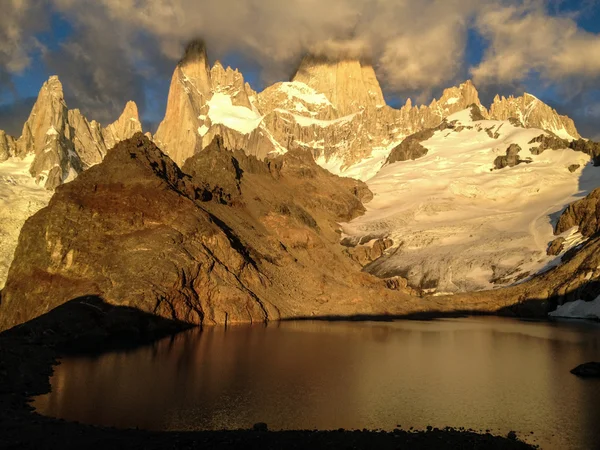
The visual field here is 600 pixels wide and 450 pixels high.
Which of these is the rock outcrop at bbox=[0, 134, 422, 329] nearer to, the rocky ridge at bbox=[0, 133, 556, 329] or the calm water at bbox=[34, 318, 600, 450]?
the rocky ridge at bbox=[0, 133, 556, 329]

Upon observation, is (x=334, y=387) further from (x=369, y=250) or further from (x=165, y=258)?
(x=369, y=250)

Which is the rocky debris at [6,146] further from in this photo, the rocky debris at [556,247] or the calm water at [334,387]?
the rocky debris at [556,247]

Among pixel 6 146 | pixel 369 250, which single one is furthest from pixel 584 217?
pixel 6 146

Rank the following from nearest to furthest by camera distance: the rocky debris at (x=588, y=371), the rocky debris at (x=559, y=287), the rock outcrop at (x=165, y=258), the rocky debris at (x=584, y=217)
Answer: the rocky debris at (x=588, y=371), the rock outcrop at (x=165, y=258), the rocky debris at (x=559, y=287), the rocky debris at (x=584, y=217)

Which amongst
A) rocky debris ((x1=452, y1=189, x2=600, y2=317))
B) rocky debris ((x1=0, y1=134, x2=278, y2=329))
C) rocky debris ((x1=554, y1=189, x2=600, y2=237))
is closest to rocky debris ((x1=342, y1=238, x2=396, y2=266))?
rocky debris ((x1=452, y1=189, x2=600, y2=317))

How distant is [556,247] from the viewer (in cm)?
13850

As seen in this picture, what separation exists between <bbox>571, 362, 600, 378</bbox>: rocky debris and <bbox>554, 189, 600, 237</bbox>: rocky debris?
96340 mm

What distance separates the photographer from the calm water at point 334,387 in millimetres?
29984

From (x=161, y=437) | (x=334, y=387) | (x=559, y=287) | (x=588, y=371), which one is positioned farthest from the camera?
(x=559, y=287)

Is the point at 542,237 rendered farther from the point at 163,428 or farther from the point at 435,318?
the point at 163,428

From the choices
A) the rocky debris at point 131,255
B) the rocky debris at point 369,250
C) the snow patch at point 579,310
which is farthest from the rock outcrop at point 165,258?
the rocky debris at point 369,250

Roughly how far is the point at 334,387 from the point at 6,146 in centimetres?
18783

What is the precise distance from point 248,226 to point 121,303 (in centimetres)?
4962

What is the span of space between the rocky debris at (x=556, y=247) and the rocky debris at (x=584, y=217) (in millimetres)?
5334
